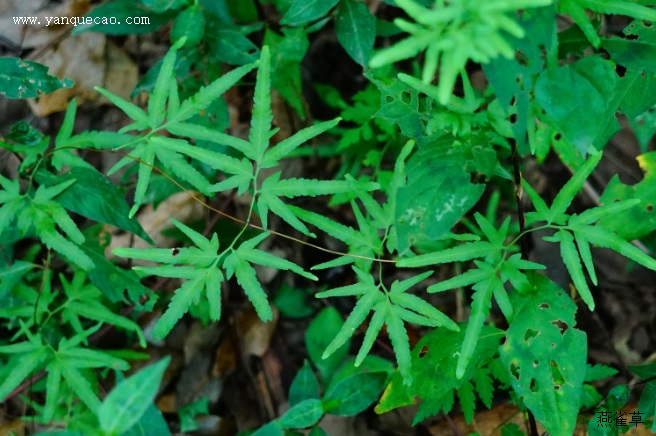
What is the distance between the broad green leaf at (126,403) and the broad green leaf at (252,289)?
422mm

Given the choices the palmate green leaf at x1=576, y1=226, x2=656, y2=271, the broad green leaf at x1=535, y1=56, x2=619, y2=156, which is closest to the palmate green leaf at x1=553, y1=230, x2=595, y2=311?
the palmate green leaf at x1=576, y1=226, x2=656, y2=271

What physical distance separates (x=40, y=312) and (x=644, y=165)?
207cm

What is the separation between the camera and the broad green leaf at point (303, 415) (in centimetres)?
185

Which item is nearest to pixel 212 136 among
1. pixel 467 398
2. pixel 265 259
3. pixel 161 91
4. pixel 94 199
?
pixel 161 91

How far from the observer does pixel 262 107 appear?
4.71ft

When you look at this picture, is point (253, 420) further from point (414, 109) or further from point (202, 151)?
point (414, 109)

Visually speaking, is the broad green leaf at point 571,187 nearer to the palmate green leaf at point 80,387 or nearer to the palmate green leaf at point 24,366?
the palmate green leaf at point 80,387

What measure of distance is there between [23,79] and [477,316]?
1.52 m

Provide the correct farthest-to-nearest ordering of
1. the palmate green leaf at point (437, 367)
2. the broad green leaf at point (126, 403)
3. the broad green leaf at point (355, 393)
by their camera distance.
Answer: the broad green leaf at point (355, 393) < the palmate green leaf at point (437, 367) < the broad green leaf at point (126, 403)

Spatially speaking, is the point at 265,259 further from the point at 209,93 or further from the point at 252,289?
the point at 209,93

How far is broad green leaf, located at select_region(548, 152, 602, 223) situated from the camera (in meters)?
1.38

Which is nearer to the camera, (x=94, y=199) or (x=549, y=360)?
(x=549, y=360)

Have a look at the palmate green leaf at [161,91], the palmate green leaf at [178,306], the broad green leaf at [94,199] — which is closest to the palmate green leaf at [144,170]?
the palmate green leaf at [161,91]

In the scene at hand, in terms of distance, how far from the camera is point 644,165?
1.87m
